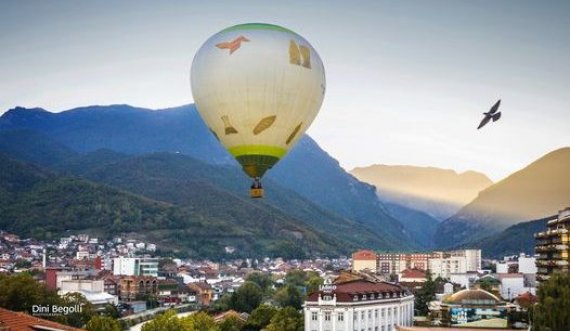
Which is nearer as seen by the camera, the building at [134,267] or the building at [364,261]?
the building at [134,267]

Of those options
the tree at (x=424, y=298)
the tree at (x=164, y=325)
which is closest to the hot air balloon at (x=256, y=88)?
the tree at (x=164, y=325)

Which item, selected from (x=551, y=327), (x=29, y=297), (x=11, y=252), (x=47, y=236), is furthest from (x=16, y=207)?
(x=551, y=327)

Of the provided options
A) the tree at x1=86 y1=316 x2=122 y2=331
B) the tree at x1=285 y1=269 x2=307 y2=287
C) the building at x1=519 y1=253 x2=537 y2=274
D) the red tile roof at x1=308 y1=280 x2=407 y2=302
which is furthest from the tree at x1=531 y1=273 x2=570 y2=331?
the building at x1=519 y1=253 x2=537 y2=274

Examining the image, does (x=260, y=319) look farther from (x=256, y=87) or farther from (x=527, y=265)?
(x=527, y=265)

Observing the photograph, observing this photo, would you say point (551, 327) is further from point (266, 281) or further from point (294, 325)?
point (266, 281)

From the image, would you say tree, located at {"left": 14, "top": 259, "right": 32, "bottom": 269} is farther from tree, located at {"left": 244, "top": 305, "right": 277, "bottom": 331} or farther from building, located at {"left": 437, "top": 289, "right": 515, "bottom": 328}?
building, located at {"left": 437, "top": 289, "right": 515, "bottom": 328}

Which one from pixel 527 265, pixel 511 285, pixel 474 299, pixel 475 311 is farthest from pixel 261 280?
pixel 475 311

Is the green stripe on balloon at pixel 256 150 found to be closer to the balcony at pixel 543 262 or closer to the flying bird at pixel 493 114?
the flying bird at pixel 493 114
